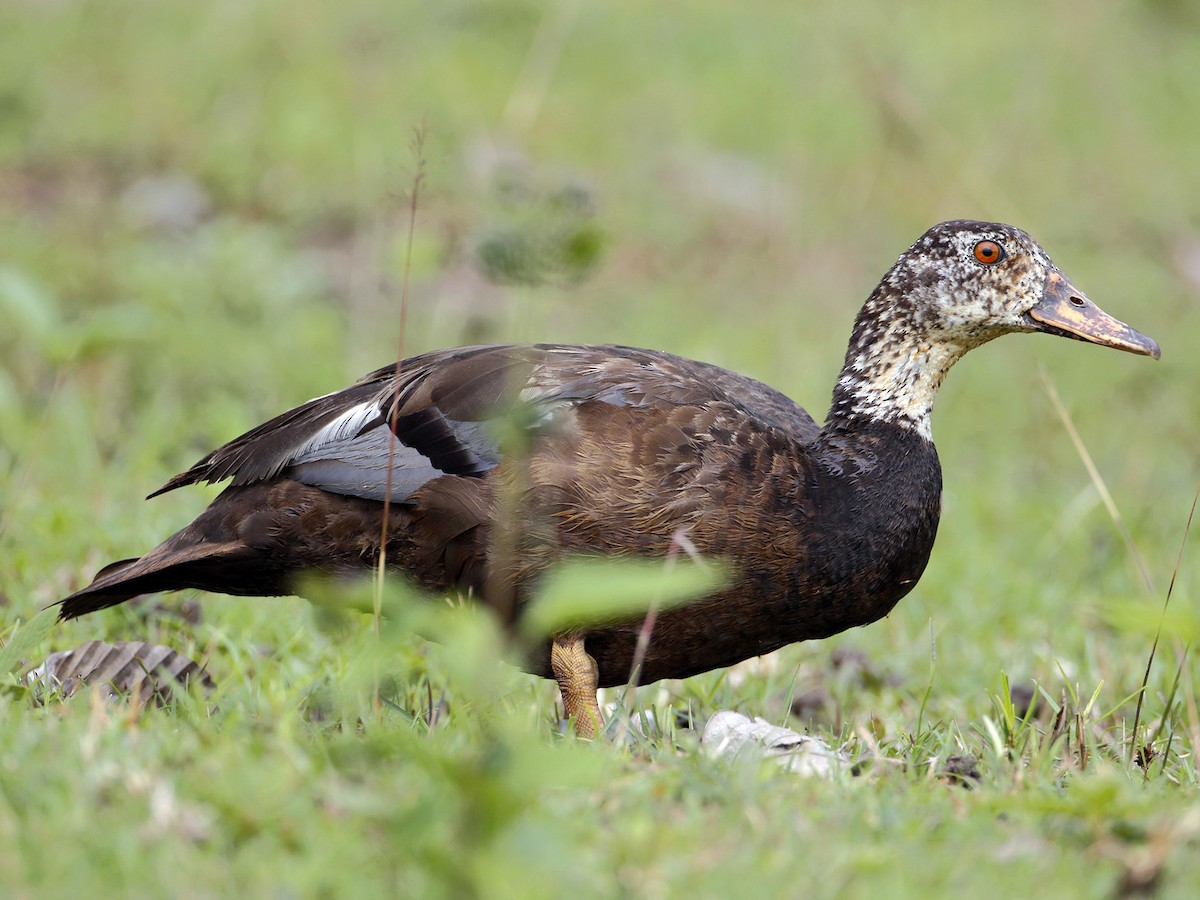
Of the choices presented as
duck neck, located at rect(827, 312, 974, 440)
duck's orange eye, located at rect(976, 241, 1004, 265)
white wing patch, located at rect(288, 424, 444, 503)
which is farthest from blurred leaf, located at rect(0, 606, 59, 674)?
duck's orange eye, located at rect(976, 241, 1004, 265)

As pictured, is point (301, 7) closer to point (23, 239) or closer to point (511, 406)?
point (23, 239)

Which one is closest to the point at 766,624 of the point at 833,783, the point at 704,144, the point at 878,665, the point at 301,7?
the point at 833,783

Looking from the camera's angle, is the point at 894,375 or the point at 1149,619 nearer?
the point at 1149,619

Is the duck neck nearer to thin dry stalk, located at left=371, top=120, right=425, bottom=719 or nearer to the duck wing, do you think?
the duck wing

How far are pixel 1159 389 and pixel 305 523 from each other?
5.40m

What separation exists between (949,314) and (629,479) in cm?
100

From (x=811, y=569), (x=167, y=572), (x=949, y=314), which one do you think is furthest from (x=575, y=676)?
(x=949, y=314)

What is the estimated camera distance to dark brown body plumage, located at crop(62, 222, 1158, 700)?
3.24 meters

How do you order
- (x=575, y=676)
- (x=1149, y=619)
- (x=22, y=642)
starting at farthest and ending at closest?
(x=575, y=676)
(x=22, y=642)
(x=1149, y=619)

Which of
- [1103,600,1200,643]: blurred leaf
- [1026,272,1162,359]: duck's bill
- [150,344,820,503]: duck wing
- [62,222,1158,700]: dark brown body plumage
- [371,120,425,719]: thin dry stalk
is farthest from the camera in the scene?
[1026,272,1162,359]: duck's bill

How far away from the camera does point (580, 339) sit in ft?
24.7

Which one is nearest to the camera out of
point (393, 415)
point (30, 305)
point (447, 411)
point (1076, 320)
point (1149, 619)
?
point (1149, 619)

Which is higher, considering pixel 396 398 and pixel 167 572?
pixel 396 398

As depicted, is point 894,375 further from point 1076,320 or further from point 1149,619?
point 1149,619
